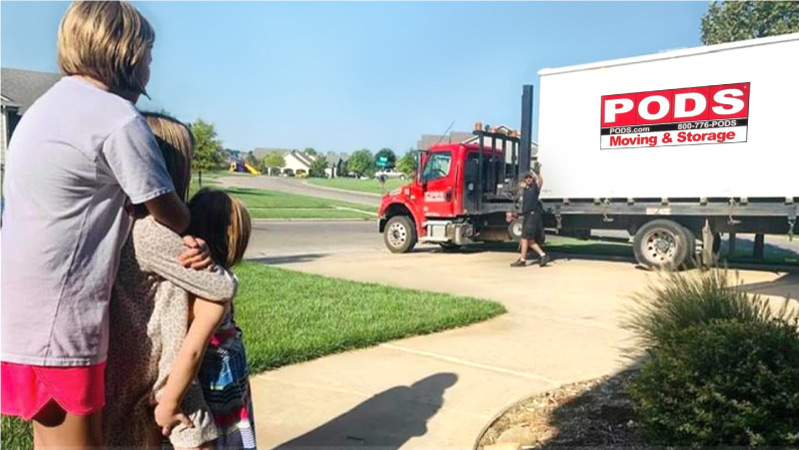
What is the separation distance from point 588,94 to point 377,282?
6.07 metres

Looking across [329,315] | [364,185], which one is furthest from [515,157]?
[364,185]

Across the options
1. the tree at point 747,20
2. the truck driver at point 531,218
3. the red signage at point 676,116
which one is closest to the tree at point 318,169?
the tree at point 747,20

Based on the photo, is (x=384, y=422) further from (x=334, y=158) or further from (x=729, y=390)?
(x=334, y=158)

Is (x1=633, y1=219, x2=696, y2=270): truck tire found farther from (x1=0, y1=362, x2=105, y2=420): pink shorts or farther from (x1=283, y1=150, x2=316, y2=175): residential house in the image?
(x1=283, y1=150, x2=316, y2=175): residential house

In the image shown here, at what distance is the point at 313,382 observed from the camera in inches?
187

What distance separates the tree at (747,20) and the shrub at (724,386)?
23969 mm

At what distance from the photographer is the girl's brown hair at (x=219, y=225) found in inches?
86.0

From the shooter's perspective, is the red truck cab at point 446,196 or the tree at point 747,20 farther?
→ the tree at point 747,20

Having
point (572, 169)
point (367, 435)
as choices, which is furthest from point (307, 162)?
point (367, 435)

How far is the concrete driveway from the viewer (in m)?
3.91

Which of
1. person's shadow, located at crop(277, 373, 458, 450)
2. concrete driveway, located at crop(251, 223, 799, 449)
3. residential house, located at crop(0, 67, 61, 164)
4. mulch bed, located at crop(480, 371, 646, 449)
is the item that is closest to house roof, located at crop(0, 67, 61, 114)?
residential house, located at crop(0, 67, 61, 164)

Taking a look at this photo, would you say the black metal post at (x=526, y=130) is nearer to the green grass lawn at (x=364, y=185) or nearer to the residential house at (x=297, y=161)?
the green grass lawn at (x=364, y=185)

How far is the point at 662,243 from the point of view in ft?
40.6

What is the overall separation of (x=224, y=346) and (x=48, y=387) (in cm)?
57
